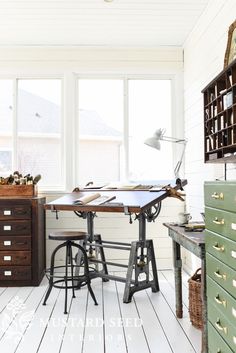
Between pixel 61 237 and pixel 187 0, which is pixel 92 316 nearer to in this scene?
pixel 61 237

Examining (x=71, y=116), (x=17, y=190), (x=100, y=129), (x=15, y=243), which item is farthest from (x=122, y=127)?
(x=15, y=243)

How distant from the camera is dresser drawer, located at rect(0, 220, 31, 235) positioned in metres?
4.46

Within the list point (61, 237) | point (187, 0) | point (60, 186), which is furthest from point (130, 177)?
point (187, 0)

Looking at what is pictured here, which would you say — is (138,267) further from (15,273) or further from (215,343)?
(215,343)

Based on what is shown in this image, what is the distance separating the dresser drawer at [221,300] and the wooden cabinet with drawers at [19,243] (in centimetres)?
264

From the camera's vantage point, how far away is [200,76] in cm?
444

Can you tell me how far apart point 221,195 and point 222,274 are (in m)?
0.41

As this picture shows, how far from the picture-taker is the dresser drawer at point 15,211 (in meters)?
4.46

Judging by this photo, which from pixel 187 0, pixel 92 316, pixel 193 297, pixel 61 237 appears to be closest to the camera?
pixel 193 297

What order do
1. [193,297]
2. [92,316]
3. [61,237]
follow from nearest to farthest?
[193,297] → [92,316] → [61,237]

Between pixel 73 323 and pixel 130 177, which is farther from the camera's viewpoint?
pixel 130 177

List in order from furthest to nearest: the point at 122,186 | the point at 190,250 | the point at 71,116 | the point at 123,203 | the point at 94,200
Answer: the point at 71,116 < the point at 122,186 < the point at 94,200 < the point at 123,203 < the point at 190,250

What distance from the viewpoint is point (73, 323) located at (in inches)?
126

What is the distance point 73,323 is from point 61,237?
801 millimetres
